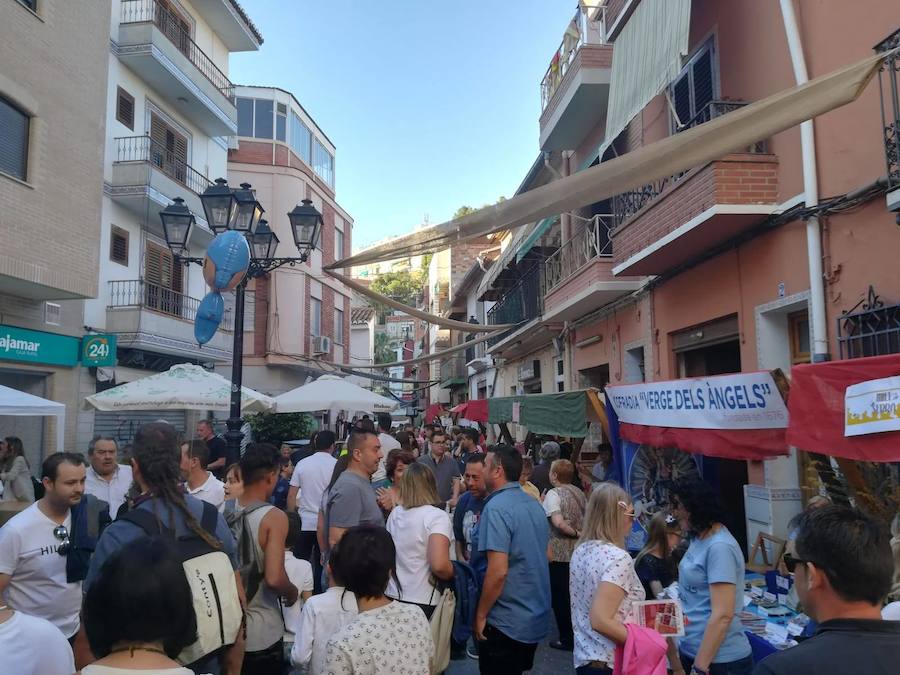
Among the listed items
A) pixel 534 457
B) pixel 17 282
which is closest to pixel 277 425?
pixel 534 457

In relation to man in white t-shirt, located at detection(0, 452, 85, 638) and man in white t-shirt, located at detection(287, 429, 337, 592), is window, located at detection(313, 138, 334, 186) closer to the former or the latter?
→ man in white t-shirt, located at detection(287, 429, 337, 592)

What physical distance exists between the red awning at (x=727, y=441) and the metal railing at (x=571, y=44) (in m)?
8.68

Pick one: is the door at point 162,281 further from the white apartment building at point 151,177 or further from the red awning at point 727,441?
the red awning at point 727,441

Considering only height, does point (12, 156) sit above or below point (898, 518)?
above

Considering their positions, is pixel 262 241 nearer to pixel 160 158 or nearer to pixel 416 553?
pixel 416 553

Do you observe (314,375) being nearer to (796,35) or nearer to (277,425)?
(277,425)

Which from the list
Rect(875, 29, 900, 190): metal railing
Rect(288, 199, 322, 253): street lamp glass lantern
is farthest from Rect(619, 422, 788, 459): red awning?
Rect(288, 199, 322, 253): street lamp glass lantern

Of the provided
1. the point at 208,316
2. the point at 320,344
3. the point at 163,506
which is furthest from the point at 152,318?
the point at 163,506

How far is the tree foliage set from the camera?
20734 millimetres

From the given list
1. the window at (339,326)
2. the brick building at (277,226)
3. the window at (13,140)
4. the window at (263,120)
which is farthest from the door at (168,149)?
the window at (339,326)

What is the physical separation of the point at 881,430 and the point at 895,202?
291 cm

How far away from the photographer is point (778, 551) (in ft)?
23.6

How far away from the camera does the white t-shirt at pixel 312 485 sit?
7.25 m

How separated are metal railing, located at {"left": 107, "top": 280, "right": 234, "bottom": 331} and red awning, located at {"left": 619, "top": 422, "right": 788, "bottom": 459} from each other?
1215 cm
